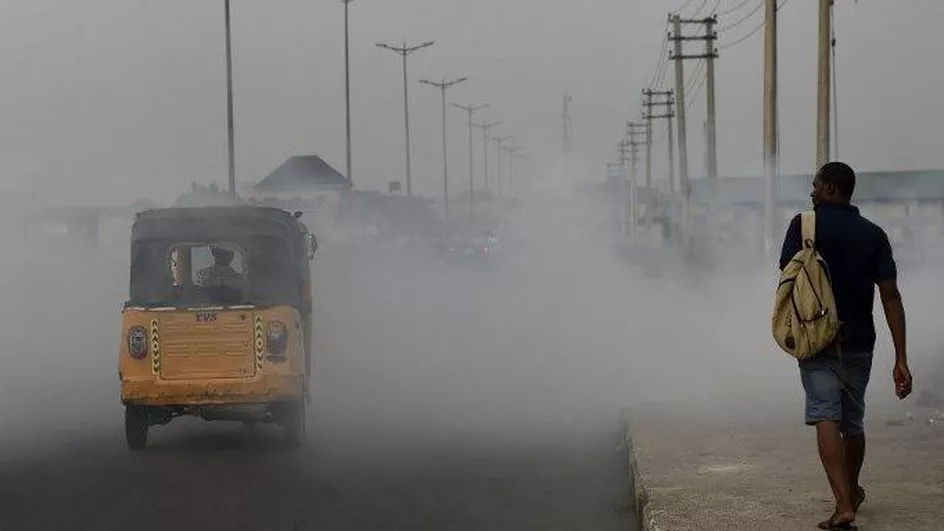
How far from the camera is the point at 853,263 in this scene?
7.31 meters

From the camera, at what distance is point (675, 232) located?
70.3m

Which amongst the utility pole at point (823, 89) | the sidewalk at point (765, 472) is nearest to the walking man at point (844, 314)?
the sidewalk at point (765, 472)

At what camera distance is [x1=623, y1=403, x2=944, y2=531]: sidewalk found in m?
7.94

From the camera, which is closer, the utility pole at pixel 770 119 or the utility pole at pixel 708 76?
the utility pole at pixel 770 119

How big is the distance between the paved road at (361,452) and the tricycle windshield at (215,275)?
1.35m

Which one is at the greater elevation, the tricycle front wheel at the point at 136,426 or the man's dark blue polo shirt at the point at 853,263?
the man's dark blue polo shirt at the point at 853,263

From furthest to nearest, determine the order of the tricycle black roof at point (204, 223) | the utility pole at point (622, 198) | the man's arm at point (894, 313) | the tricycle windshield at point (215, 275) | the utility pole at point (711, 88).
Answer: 1. the utility pole at point (622, 198)
2. the utility pole at point (711, 88)
3. the tricycle black roof at point (204, 223)
4. the tricycle windshield at point (215, 275)
5. the man's arm at point (894, 313)

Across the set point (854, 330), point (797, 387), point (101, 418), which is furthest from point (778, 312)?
point (101, 418)

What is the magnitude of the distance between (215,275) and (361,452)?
2405 mm

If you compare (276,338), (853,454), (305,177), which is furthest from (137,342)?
(305,177)

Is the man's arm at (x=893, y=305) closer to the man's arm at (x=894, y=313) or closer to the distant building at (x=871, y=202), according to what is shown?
the man's arm at (x=894, y=313)

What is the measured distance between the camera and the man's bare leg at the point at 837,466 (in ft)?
23.9

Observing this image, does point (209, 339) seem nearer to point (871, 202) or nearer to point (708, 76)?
point (708, 76)

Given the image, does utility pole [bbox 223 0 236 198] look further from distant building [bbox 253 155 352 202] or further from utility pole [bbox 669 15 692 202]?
distant building [bbox 253 155 352 202]
